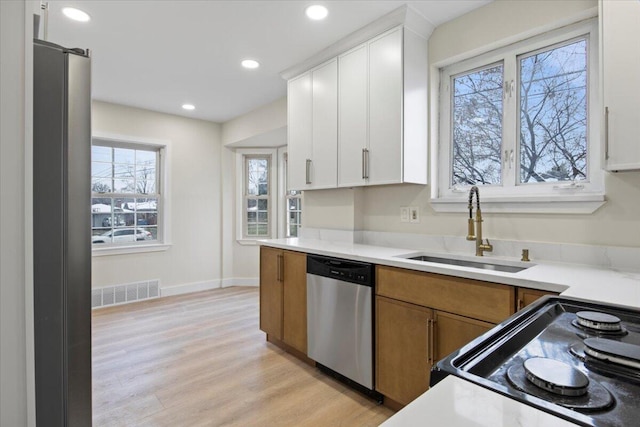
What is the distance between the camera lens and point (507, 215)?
2.15m

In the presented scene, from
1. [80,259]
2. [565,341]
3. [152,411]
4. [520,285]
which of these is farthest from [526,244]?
[152,411]

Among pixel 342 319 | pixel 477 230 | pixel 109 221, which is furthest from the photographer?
pixel 109 221

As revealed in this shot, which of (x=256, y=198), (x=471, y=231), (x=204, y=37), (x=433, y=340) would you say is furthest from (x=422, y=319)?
(x=256, y=198)

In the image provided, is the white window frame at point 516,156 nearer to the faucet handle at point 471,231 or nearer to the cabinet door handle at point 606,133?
the cabinet door handle at point 606,133

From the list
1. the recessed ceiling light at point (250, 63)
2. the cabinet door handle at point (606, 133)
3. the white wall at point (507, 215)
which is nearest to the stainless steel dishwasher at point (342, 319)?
the white wall at point (507, 215)

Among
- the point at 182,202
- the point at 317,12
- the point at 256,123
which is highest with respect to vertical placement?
the point at 317,12

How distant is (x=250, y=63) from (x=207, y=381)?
272 centimetres

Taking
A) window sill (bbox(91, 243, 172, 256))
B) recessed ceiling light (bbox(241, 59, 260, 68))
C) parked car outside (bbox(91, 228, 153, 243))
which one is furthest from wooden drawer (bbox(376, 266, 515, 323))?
parked car outside (bbox(91, 228, 153, 243))

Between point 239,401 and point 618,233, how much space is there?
7.84 ft

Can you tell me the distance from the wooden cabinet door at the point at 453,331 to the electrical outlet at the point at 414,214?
977mm

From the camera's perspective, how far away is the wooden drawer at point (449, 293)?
60.6 inches

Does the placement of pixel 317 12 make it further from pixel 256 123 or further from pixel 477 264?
pixel 256 123

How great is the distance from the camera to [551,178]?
6.77 ft

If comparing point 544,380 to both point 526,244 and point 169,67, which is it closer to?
point 526,244
